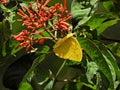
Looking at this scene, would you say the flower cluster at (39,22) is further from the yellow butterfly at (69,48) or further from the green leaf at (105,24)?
the green leaf at (105,24)

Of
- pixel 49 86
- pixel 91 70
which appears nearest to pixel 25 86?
pixel 49 86

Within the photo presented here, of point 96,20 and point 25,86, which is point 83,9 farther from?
point 25,86

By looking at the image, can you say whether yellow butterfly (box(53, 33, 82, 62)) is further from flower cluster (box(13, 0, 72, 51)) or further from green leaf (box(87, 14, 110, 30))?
green leaf (box(87, 14, 110, 30))

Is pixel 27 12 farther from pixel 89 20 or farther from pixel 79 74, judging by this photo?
pixel 79 74

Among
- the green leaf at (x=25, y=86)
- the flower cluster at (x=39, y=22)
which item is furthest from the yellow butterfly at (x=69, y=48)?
the green leaf at (x=25, y=86)

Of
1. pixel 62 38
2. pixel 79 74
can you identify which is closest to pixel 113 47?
pixel 79 74
